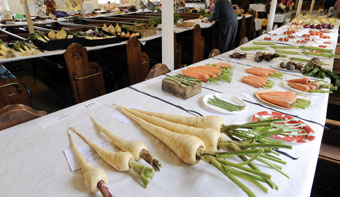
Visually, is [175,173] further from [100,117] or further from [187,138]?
[100,117]

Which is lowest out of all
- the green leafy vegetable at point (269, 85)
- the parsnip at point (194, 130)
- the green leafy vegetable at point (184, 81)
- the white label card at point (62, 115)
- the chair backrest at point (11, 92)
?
the chair backrest at point (11, 92)

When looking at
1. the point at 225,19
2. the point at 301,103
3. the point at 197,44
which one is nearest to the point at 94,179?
the point at 301,103

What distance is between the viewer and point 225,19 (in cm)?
479

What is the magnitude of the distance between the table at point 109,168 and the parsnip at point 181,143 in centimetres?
4

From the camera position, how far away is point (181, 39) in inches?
196

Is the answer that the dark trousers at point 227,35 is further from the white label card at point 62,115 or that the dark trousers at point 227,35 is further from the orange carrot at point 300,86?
the white label card at point 62,115

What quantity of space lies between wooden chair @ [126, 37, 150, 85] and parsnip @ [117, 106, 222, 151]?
1.96 meters

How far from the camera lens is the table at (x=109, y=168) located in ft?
2.70

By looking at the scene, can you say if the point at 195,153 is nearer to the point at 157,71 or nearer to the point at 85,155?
the point at 85,155

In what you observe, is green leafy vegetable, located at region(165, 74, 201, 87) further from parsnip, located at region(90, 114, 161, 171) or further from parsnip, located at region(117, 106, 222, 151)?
parsnip, located at region(90, 114, 161, 171)

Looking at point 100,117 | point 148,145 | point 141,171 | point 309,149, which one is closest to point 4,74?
point 100,117

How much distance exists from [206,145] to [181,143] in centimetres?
11

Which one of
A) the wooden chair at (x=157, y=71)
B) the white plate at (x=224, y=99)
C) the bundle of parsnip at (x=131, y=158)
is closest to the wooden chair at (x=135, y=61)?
the wooden chair at (x=157, y=71)

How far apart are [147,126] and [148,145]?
0.12 meters
